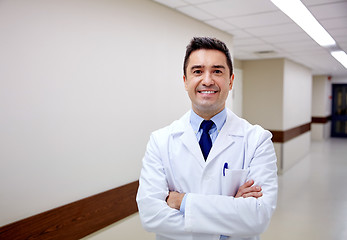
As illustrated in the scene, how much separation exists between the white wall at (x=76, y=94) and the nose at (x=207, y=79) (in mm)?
1210

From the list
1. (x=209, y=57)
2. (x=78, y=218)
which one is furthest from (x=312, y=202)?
(x=209, y=57)

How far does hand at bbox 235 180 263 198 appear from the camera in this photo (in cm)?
142

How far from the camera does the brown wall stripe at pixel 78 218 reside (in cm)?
193

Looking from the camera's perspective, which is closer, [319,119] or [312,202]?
[312,202]

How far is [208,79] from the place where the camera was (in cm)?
141

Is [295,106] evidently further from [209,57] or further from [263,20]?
[209,57]

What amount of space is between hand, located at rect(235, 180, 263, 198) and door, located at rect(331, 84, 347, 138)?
13.4m

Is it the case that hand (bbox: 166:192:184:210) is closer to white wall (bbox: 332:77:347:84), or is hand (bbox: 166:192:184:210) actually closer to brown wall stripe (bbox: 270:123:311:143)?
brown wall stripe (bbox: 270:123:311:143)

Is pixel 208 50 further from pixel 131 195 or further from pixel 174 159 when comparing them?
pixel 131 195

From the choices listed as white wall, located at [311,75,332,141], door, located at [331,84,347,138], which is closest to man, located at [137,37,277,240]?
white wall, located at [311,75,332,141]

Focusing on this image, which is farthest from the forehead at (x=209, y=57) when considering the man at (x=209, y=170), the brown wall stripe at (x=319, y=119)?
the brown wall stripe at (x=319, y=119)

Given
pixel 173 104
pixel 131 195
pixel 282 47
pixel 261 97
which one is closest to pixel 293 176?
pixel 261 97

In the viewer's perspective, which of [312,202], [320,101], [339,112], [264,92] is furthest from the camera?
[339,112]

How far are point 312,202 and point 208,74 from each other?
447cm
